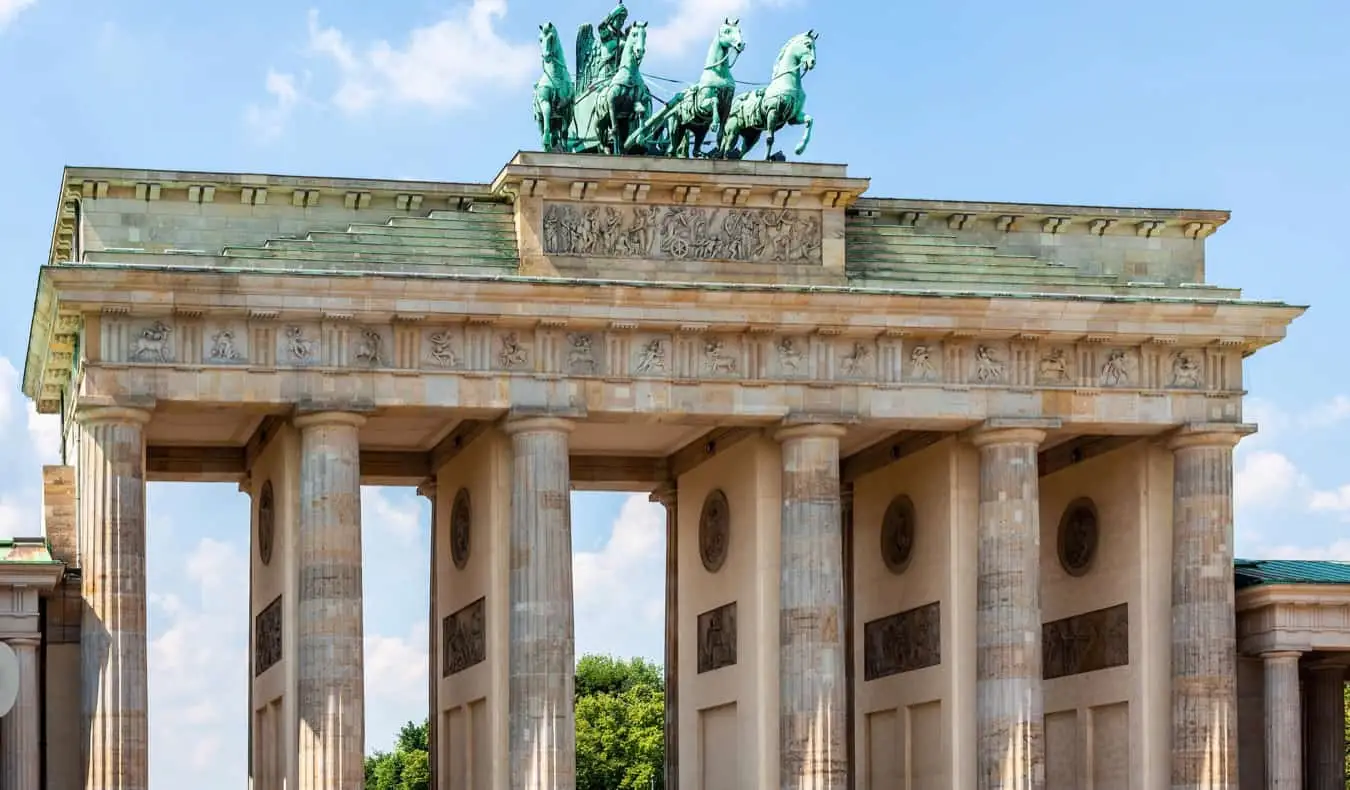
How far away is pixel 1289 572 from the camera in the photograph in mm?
62969

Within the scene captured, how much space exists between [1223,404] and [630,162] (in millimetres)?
14143

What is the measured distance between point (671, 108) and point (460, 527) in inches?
424

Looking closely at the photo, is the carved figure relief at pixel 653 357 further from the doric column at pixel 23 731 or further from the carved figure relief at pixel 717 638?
the doric column at pixel 23 731

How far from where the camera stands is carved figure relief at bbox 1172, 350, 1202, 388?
59.8 m

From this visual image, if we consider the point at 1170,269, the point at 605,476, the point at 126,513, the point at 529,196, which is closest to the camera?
the point at 126,513

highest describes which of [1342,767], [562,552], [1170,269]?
[1170,269]

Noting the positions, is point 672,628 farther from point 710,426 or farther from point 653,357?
point 653,357

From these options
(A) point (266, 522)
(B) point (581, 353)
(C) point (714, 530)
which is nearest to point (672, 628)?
(C) point (714, 530)

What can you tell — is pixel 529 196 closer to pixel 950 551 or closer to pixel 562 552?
pixel 562 552

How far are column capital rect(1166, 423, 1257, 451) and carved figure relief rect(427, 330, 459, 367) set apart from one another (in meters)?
16.1

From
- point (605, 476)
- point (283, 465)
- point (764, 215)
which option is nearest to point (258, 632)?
point (283, 465)

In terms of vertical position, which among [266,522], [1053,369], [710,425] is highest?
[1053,369]

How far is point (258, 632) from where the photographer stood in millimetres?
61750

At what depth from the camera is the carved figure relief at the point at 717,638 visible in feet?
200
